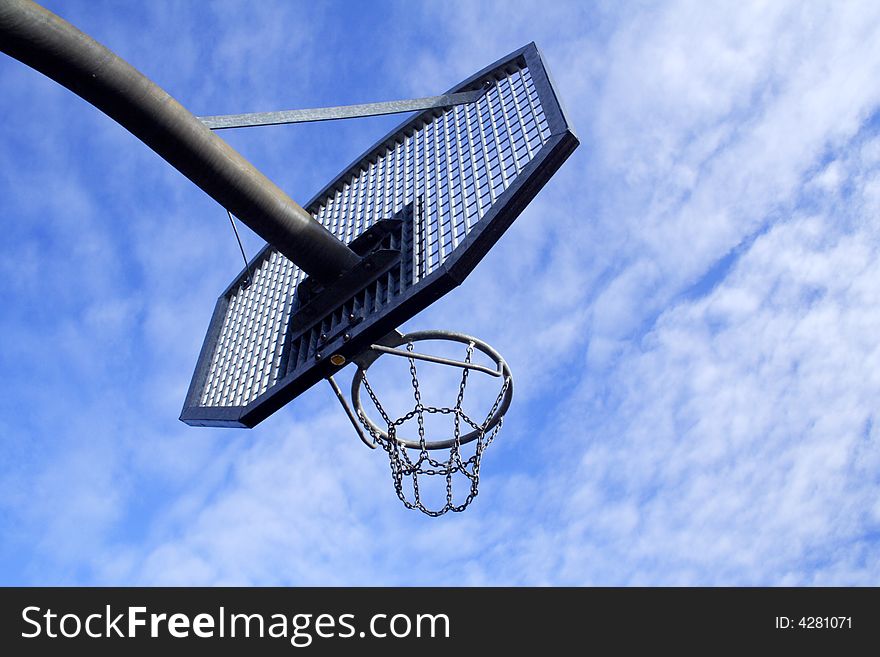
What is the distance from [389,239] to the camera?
7.35 meters

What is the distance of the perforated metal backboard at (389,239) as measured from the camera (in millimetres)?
6570

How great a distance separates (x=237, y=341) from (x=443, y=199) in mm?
2950

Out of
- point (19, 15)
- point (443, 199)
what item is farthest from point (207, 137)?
point (443, 199)

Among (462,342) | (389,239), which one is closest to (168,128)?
(389,239)

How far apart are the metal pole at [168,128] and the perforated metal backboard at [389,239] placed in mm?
489

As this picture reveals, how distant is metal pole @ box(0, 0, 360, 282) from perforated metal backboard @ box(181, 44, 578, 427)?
49cm

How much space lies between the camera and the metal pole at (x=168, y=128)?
6.07 m

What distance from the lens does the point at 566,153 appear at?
6.73 m

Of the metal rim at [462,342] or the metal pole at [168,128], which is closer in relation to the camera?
the metal pole at [168,128]

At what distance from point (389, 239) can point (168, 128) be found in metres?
2.01

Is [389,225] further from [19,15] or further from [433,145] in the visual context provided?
[19,15]

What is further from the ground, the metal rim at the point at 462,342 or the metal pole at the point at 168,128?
the metal pole at the point at 168,128

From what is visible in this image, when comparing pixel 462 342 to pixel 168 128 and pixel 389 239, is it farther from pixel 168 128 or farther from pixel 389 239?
pixel 168 128

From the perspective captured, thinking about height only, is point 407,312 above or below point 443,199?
below
